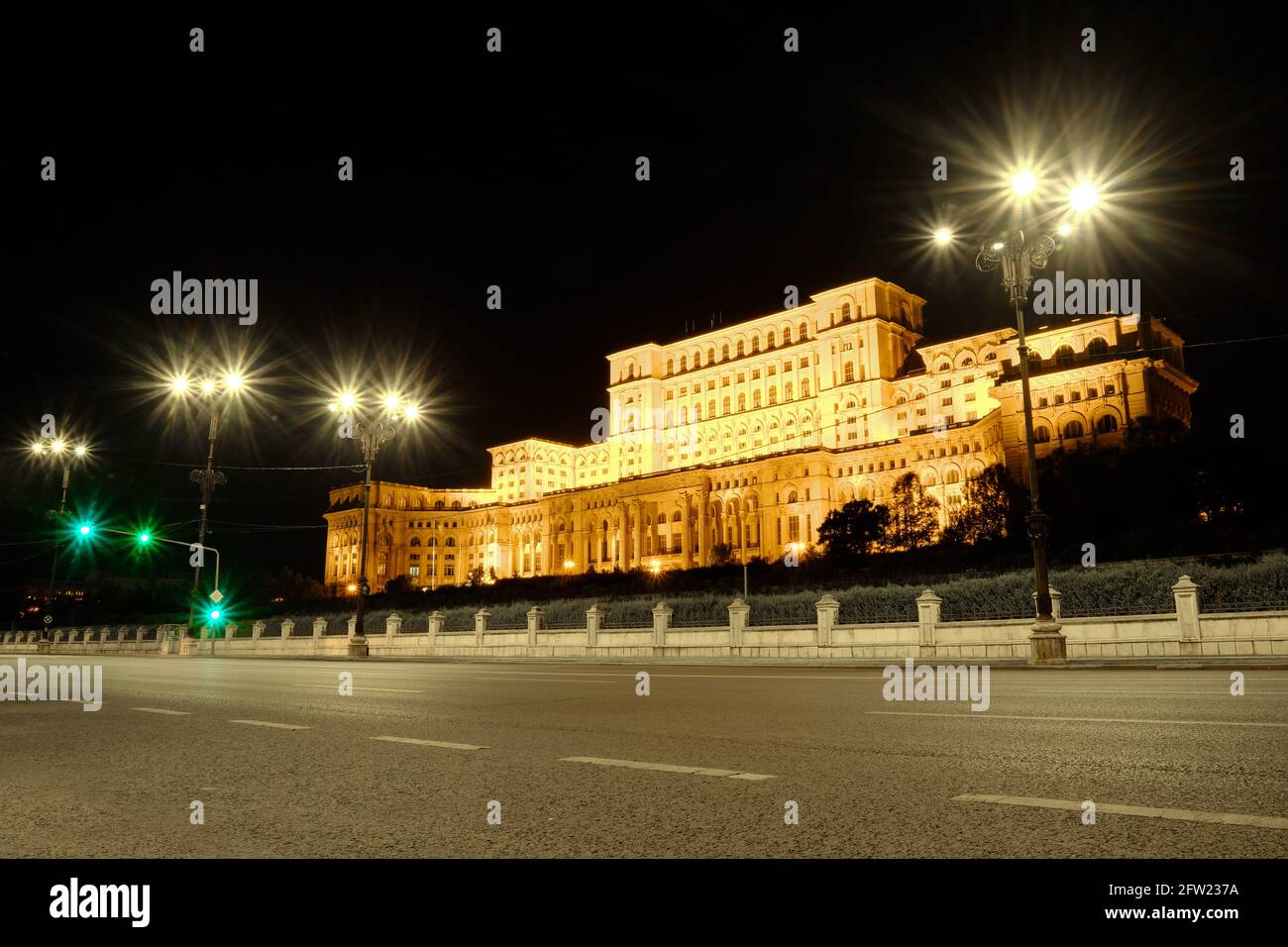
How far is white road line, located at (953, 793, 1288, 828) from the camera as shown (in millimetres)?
3779

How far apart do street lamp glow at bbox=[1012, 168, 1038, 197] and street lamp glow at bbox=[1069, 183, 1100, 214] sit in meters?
0.84

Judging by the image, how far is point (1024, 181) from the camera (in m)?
17.8

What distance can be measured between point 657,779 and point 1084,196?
1575 centimetres

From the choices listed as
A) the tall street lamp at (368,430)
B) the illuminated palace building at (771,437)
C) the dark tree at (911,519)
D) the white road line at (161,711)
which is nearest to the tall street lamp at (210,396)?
the tall street lamp at (368,430)

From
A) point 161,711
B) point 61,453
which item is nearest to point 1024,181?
point 161,711

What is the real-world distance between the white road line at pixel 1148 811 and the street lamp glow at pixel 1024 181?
16124 millimetres

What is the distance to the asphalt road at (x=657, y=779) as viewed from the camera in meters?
3.68

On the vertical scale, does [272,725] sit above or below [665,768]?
below

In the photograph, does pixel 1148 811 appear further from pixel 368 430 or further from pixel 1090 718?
pixel 368 430

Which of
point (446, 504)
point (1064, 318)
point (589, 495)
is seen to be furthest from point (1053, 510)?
point (446, 504)

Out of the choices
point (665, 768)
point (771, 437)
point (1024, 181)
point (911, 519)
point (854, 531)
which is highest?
point (771, 437)
